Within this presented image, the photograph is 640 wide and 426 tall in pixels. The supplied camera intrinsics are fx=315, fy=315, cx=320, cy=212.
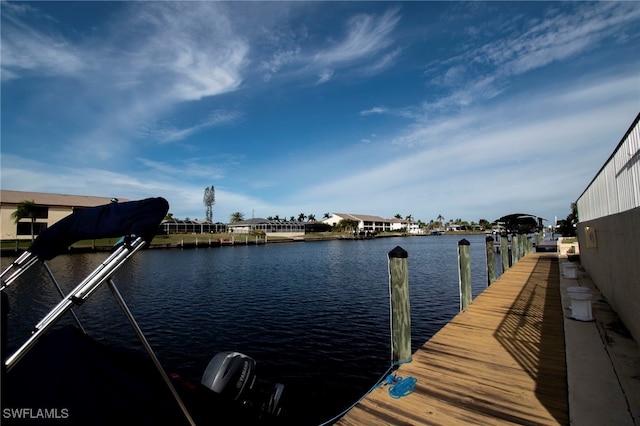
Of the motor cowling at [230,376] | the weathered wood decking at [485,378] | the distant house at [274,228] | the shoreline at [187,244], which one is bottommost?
the weathered wood decking at [485,378]

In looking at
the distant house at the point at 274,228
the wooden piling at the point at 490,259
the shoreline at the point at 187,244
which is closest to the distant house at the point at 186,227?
the distant house at the point at 274,228

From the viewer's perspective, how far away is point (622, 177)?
569cm

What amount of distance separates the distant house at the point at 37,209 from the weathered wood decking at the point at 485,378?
205ft

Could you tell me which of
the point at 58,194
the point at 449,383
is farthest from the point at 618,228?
the point at 58,194

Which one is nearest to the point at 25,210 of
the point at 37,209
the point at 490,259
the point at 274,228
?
the point at 37,209

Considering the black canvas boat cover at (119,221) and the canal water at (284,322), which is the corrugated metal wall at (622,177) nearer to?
the canal water at (284,322)

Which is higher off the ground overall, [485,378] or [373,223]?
[373,223]

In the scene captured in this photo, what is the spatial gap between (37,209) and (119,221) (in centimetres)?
6776

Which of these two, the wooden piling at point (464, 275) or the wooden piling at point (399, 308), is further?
the wooden piling at point (464, 275)

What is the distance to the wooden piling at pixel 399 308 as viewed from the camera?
529 cm

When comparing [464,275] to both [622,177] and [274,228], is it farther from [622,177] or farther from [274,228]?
[274,228]

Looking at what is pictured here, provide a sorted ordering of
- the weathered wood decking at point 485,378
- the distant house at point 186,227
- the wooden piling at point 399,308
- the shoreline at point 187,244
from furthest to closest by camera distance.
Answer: the distant house at point 186,227
the shoreline at point 187,244
the wooden piling at point 399,308
the weathered wood decking at point 485,378

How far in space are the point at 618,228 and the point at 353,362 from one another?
678 cm

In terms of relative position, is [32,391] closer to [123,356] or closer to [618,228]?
[123,356]
